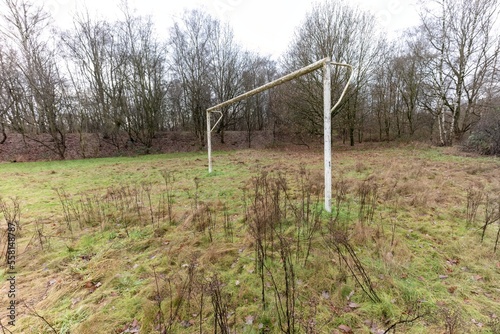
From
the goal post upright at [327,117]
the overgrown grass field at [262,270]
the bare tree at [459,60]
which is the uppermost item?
the bare tree at [459,60]

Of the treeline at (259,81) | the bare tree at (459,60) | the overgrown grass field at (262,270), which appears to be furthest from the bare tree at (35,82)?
the bare tree at (459,60)

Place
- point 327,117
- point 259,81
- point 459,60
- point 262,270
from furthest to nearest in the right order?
1. point 259,81
2. point 459,60
3. point 327,117
4. point 262,270

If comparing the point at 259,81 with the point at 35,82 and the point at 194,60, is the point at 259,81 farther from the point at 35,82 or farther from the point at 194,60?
the point at 35,82

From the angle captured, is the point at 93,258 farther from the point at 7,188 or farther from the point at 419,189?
the point at 7,188

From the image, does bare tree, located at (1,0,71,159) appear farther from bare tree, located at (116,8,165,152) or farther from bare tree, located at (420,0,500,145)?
bare tree, located at (420,0,500,145)

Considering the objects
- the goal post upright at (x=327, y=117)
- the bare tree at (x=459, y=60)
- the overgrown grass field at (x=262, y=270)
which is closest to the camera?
the overgrown grass field at (x=262, y=270)

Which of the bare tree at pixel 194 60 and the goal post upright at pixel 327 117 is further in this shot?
the bare tree at pixel 194 60

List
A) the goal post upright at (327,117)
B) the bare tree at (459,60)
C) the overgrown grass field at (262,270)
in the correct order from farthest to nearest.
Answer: the bare tree at (459,60) < the goal post upright at (327,117) < the overgrown grass field at (262,270)

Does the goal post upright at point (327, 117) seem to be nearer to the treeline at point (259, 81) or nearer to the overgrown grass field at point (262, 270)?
the overgrown grass field at point (262, 270)

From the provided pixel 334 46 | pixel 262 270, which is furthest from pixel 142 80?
pixel 262 270

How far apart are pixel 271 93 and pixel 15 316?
23.4m

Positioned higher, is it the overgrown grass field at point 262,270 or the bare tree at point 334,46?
the bare tree at point 334,46

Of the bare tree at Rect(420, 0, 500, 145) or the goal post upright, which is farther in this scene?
the bare tree at Rect(420, 0, 500, 145)

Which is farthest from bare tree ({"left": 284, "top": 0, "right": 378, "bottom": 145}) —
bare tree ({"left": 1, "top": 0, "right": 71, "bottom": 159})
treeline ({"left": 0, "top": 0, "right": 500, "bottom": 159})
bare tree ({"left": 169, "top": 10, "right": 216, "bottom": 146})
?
bare tree ({"left": 1, "top": 0, "right": 71, "bottom": 159})
